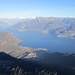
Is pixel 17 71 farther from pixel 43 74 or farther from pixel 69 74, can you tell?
pixel 69 74

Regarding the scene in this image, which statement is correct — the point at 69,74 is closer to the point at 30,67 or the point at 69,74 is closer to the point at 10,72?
the point at 30,67

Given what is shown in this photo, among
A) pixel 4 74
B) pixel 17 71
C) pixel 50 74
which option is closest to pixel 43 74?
pixel 50 74

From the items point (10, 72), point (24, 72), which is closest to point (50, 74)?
point (24, 72)

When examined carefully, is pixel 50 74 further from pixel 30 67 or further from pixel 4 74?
pixel 4 74

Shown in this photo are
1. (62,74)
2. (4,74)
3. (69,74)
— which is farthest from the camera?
(69,74)

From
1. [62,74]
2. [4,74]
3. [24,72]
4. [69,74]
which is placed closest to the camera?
[4,74]

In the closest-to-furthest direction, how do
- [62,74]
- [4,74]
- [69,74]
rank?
[4,74], [62,74], [69,74]

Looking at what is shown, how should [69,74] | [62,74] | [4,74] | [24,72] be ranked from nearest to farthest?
[4,74]
[24,72]
[62,74]
[69,74]

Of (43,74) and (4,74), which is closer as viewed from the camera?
(4,74)

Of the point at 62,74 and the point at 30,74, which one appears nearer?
the point at 30,74
